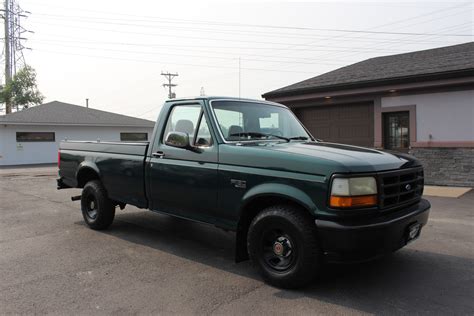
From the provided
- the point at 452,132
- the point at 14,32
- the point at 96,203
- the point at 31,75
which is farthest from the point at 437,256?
the point at 14,32

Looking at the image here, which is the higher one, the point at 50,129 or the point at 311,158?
the point at 50,129

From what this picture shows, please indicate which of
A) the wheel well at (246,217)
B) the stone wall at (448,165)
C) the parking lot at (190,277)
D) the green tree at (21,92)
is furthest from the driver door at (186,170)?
the green tree at (21,92)

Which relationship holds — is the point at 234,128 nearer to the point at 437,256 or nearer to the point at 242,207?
the point at 242,207

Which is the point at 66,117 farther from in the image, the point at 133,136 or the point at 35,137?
the point at 133,136

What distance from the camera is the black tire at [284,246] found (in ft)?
12.4

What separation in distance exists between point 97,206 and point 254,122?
3.09 metres

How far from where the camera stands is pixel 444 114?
38.7ft

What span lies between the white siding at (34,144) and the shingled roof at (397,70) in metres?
18.8

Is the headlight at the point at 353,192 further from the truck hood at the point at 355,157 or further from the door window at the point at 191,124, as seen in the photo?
the door window at the point at 191,124

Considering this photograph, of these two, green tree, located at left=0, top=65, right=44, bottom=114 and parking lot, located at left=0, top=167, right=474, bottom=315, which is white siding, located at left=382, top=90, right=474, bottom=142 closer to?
parking lot, located at left=0, top=167, right=474, bottom=315

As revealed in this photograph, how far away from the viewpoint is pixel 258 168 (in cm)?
420

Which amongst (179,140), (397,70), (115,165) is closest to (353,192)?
(179,140)

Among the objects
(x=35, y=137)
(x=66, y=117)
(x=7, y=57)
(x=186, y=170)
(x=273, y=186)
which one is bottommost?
(x=273, y=186)

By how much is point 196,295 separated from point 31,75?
46.5 meters
